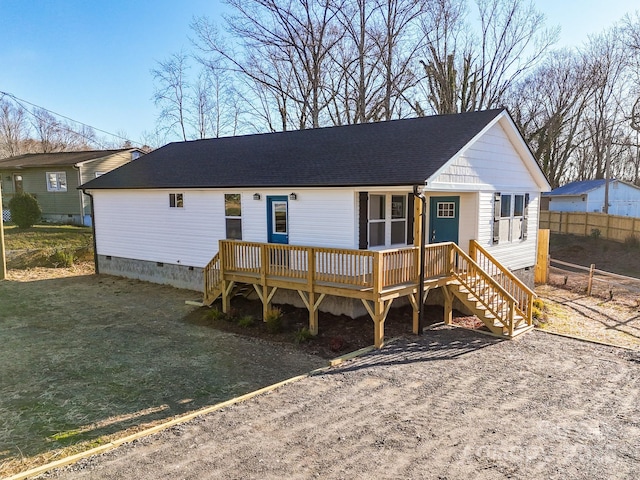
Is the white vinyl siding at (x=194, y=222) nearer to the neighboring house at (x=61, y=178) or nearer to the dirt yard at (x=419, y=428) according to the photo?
the dirt yard at (x=419, y=428)

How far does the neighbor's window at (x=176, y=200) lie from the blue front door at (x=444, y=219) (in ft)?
25.1

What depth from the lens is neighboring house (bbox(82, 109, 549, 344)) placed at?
1016cm

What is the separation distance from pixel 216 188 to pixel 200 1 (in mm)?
14722

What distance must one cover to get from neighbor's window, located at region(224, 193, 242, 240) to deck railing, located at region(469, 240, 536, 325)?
629 centimetres

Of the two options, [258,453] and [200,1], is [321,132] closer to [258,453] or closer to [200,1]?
[258,453]

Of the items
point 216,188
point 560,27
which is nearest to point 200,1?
point 216,188

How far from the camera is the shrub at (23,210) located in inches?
893

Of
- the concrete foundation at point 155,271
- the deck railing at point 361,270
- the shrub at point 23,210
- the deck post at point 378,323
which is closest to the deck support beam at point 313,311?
the deck railing at point 361,270

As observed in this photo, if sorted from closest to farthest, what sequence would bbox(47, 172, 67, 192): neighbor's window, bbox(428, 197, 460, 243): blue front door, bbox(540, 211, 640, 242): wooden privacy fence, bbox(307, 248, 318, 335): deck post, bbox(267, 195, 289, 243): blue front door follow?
bbox(307, 248, 318, 335): deck post < bbox(267, 195, 289, 243): blue front door < bbox(428, 197, 460, 243): blue front door < bbox(540, 211, 640, 242): wooden privacy fence < bbox(47, 172, 67, 192): neighbor's window

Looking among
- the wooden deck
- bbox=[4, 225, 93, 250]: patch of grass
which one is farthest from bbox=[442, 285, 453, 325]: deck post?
bbox=[4, 225, 93, 250]: patch of grass

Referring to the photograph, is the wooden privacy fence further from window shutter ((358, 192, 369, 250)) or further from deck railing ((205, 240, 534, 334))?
window shutter ((358, 192, 369, 250))

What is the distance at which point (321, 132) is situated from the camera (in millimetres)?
14789

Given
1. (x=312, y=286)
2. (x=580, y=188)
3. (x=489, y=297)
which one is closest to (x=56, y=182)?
(x=312, y=286)

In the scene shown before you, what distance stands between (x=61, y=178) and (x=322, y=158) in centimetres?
2069
